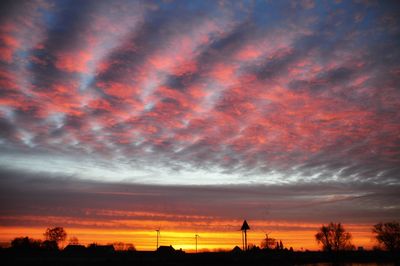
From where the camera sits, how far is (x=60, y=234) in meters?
138

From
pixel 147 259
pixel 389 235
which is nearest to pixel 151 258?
pixel 147 259

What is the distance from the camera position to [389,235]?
110 meters

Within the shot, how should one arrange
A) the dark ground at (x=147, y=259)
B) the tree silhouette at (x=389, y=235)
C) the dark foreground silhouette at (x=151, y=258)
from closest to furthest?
the dark ground at (x=147, y=259) < the dark foreground silhouette at (x=151, y=258) < the tree silhouette at (x=389, y=235)

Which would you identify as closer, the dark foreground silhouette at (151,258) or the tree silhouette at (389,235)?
the dark foreground silhouette at (151,258)

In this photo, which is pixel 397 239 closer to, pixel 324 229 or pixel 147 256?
pixel 324 229

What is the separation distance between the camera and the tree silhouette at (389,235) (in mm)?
108375

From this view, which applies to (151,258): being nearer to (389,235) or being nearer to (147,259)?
(147,259)

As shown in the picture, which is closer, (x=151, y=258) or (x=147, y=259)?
(x=147, y=259)

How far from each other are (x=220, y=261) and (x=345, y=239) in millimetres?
81115

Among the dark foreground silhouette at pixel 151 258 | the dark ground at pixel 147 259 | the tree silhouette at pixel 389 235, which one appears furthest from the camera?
the tree silhouette at pixel 389 235

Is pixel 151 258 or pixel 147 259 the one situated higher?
pixel 147 259

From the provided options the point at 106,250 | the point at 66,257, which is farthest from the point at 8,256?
the point at 106,250

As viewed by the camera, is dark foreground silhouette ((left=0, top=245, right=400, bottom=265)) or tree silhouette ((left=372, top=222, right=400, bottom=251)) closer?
dark foreground silhouette ((left=0, top=245, right=400, bottom=265))

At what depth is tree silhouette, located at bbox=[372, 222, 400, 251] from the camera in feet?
356
